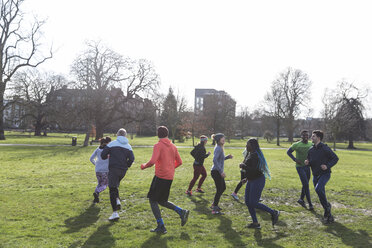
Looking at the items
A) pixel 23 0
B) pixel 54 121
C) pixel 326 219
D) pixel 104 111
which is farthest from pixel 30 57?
pixel 326 219

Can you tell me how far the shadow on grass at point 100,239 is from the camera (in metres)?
4.62

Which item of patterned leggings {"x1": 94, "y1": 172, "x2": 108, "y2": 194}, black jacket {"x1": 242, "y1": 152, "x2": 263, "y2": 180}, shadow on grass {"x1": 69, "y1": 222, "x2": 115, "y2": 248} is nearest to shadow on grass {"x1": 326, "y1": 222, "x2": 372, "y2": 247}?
black jacket {"x1": 242, "y1": 152, "x2": 263, "y2": 180}

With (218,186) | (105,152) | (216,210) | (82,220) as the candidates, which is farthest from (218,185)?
(82,220)

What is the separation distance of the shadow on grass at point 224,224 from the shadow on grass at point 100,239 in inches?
83.2

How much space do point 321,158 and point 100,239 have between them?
5.13 meters

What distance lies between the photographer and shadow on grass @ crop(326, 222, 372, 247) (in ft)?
16.2

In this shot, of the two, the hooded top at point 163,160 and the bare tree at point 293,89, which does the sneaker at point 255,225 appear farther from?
the bare tree at point 293,89

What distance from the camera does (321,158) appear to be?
649cm

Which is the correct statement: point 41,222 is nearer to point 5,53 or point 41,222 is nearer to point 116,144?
point 116,144

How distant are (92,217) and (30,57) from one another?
110ft

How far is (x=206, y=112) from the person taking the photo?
54500mm

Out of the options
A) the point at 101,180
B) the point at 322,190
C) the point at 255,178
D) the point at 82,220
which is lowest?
the point at 82,220

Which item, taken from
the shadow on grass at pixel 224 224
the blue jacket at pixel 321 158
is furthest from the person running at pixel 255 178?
the blue jacket at pixel 321 158

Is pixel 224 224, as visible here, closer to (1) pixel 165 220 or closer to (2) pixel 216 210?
(2) pixel 216 210
